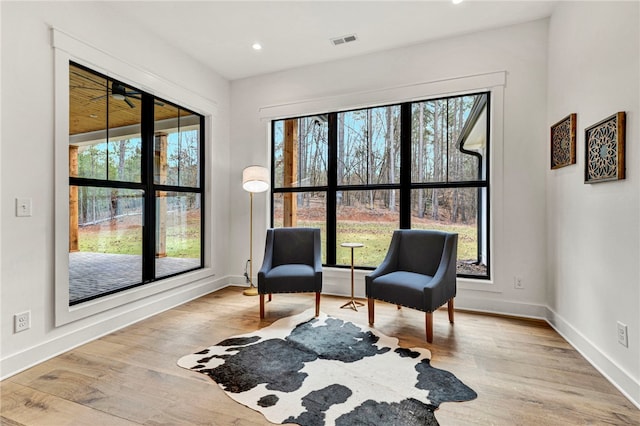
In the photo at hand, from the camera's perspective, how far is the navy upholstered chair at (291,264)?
3.12 metres

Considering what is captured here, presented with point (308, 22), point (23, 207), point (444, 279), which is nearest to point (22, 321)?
point (23, 207)

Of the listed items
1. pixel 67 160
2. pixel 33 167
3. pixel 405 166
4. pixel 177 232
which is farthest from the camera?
pixel 177 232

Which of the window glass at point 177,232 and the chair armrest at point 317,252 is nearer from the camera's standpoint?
the chair armrest at point 317,252

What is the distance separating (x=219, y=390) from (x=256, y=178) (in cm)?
249

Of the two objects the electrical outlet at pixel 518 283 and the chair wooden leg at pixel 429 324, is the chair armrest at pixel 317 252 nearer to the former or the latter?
the chair wooden leg at pixel 429 324

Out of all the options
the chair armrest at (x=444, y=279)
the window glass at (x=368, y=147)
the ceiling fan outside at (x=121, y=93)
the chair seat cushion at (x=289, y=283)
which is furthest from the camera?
the window glass at (x=368, y=147)

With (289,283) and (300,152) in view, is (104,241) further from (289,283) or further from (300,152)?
(300,152)

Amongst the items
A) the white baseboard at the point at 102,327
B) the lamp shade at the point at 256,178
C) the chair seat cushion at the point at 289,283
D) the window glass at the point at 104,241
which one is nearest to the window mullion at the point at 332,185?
the lamp shade at the point at 256,178

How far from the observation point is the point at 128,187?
3133mm

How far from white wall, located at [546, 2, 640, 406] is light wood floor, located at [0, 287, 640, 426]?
260 mm

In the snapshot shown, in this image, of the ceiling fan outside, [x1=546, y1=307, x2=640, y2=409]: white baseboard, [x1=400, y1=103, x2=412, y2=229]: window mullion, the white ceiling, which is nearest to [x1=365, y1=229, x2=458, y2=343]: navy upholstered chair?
[x1=400, y1=103, x2=412, y2=229]: window mullion

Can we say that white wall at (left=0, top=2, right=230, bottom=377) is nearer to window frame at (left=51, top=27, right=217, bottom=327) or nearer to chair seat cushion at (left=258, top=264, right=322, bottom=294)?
window frame at (left=51, top=27, right=217, bottom=327)

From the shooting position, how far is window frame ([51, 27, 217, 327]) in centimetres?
242

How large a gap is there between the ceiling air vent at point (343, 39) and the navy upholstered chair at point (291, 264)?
7.00 ft
